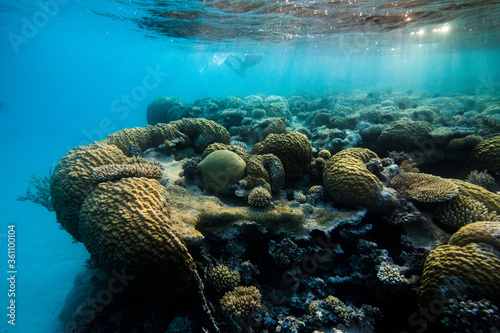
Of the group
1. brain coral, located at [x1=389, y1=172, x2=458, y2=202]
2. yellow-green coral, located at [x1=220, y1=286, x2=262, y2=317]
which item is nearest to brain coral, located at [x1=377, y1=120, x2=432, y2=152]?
brain coral, located at [x1=389, y1=172, x2=458, y2=202]

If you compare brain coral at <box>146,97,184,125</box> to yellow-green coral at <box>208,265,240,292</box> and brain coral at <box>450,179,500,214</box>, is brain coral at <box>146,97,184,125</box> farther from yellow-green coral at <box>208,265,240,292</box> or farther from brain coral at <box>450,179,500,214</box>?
brain coral at <box>450,179,500,214</box>

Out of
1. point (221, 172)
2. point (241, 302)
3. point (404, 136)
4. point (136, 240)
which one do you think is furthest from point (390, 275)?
point (404, 136)

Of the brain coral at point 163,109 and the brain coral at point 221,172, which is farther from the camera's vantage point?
the brain coral at point 163,109

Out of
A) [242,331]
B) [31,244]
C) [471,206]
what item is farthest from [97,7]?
[471,206]

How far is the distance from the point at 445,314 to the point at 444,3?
21.8 metres

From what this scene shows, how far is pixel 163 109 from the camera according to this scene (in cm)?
1466

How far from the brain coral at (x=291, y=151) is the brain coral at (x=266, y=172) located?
420 mm

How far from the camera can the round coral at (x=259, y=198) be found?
4719 millimetres

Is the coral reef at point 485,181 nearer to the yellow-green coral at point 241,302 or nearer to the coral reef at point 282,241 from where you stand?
the coral reef at point 282,241

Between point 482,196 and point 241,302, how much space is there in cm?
577

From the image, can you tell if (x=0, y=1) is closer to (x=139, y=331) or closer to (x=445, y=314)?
(x=139, y=331)

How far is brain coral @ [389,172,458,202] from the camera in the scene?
449 cm

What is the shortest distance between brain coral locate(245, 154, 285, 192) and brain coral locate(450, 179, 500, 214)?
13.9 feet

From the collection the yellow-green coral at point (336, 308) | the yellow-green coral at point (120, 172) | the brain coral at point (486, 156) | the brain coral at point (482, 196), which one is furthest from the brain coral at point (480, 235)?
the yellow-green coral at point (120, 172)
